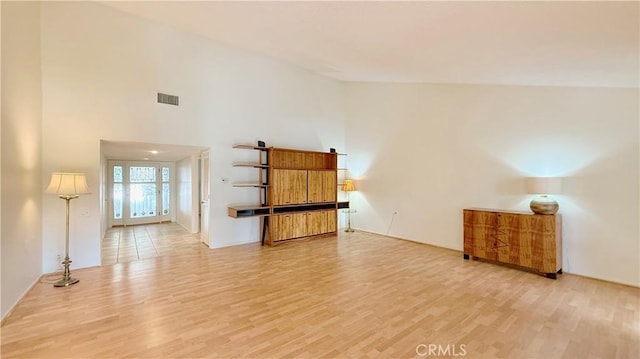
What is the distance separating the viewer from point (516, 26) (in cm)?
276

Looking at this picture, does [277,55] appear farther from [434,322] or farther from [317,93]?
[434,322]

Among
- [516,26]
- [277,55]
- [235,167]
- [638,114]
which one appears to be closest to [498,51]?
[516,26]

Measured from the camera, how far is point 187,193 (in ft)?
26.0

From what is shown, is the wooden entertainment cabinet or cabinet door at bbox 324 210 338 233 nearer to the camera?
the wooden entertainment cabinet

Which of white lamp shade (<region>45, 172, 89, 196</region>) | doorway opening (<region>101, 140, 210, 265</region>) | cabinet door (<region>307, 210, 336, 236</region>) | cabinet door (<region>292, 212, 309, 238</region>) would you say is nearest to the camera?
white lamp shade (<region>45, 172, 89, 196</region>)

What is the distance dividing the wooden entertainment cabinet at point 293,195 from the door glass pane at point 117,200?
4.77m

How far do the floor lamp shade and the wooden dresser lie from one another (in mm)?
114

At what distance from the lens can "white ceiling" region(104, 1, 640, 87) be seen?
255 centimetres

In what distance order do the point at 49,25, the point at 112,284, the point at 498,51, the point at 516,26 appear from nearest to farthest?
the point at 516,26 → the point at 498,51 → the point at 112,284 → the point at 49,25

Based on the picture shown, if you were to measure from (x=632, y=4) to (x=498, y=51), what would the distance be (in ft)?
4.38

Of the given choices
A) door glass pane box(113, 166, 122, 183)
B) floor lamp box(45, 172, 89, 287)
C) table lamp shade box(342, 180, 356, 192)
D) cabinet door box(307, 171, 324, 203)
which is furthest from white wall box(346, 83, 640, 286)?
door glass pane box(113, 166, 122, 183)

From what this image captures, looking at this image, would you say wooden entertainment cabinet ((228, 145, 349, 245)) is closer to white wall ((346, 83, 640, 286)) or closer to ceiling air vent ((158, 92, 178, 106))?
white wall ((346, 83, 640, 286))

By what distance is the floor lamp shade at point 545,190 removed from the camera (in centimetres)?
416

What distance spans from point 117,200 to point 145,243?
3163 millimetres
